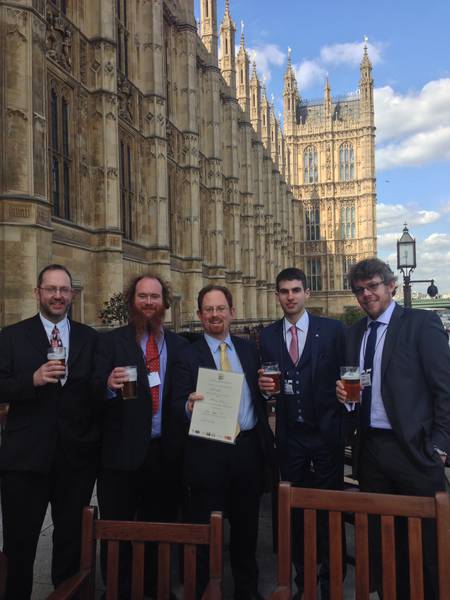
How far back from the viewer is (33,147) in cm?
1026

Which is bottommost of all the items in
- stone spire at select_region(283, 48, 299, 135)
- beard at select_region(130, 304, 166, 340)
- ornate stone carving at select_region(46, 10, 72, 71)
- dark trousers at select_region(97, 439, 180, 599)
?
dark trousers at select_region(97, 439, 180, 599)

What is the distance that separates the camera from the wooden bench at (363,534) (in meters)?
1.96

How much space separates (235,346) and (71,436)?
1.12 m

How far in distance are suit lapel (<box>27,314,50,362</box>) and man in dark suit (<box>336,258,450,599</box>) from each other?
1.71 m

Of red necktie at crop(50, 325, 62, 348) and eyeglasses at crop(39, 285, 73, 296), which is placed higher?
eyeglasses at crop(39, 285, 73, 296)

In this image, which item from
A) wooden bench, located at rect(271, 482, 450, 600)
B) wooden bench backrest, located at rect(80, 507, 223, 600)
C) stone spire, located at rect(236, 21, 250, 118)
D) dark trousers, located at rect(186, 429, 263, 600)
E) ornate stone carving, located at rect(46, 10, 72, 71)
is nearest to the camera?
wooden bench, located at rect(271, 482, 450, 600)

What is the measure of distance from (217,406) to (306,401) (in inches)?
Answer: 27.4

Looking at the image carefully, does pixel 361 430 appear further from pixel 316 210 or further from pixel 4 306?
pixel 316 210

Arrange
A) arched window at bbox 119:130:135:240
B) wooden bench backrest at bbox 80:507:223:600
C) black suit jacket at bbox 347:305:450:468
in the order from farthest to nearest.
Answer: arched window at bbox 119:130:135:240 → black suit jacket at bbox 347:305:450:468 → wooden bench backrest at bbox 80:507:223:600

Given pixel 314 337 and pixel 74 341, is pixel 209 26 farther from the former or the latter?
pixel 74 341

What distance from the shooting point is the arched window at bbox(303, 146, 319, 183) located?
196 feet

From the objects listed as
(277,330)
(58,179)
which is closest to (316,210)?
(58,179)

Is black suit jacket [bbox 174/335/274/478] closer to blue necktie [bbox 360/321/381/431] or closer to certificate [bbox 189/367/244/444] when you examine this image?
certificate [bbox 189/367/244/444]

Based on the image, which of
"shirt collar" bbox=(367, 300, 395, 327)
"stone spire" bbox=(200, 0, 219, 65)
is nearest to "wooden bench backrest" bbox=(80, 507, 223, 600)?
"shirt collar" bbox=(367, 300, 395, 327)
